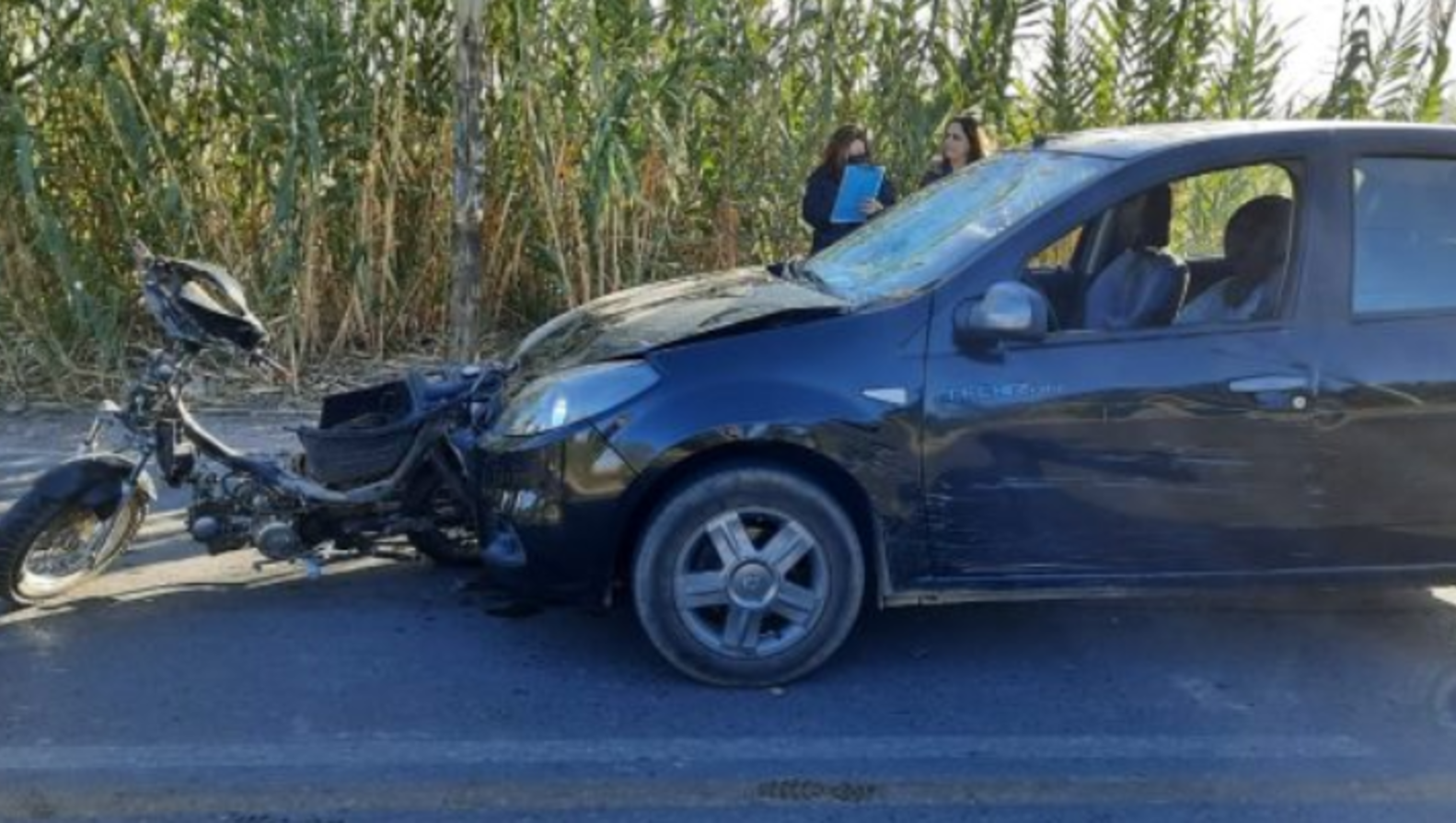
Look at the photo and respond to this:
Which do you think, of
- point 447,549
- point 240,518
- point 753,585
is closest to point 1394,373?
point 753,585

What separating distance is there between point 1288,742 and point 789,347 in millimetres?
1749

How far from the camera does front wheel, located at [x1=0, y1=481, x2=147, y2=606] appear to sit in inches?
193

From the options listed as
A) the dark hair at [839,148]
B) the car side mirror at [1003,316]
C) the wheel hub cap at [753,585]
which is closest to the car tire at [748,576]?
the wheel hub cap at [753,585]

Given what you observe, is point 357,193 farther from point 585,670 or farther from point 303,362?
point 585,670

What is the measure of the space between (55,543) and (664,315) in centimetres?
219

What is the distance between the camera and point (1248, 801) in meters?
3.88

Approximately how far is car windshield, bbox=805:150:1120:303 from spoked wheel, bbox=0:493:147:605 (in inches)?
98.8

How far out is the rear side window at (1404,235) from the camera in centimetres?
452

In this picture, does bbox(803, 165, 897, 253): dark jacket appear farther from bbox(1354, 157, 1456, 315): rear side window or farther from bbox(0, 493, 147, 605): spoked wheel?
bbox(0, 493, 147, 605): spoked wheel

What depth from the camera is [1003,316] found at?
423 centimetres

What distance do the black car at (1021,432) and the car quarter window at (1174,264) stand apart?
22mm

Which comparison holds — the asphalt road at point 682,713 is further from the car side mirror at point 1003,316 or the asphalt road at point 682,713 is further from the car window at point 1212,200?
the car window at point 1212,200

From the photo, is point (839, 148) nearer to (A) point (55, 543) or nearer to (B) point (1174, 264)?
(B) point (1174, 264)

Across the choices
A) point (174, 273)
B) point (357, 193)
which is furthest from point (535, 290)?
point (174, 273)
